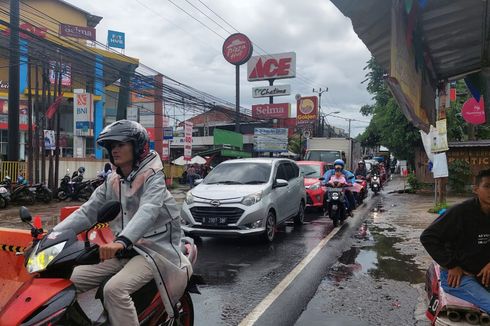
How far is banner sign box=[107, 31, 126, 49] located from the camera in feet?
123

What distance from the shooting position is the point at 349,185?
11469 millimetres

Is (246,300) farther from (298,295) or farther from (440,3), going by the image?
(440,3)

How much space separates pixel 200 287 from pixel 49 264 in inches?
135

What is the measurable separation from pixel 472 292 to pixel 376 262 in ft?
13.7

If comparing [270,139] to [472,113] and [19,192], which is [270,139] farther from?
[472,113]

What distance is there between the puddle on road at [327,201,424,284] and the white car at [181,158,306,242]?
1.62 m

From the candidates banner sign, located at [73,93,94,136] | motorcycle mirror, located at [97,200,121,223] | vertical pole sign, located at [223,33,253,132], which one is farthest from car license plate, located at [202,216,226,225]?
vertical pole sign, located at [223,33,253,132]

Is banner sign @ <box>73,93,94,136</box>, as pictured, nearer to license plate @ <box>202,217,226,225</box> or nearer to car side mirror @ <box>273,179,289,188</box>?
car side mirror @ <box>273,179,289,188</box>

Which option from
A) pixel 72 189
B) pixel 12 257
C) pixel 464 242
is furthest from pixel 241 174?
pixel 72 189

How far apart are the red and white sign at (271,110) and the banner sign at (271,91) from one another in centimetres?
153

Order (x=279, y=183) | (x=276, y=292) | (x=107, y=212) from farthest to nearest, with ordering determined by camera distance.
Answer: (x=279, y=183), (x=276, y=292), (x=107, y=212)

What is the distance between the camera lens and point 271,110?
45438 millimetres

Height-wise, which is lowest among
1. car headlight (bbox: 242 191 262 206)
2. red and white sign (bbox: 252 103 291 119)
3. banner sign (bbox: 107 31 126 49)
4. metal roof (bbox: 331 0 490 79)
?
car headlight (bbox: 242 191 262 206)

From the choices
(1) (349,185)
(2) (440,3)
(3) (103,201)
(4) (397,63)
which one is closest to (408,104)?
(4) (397,63)
